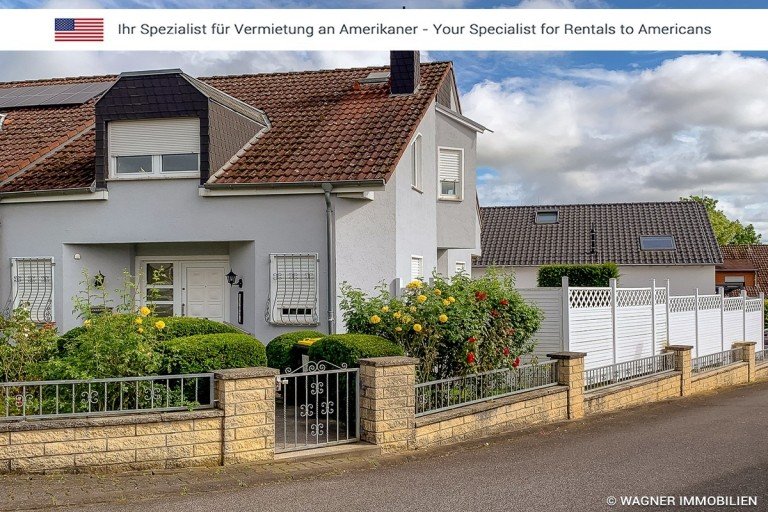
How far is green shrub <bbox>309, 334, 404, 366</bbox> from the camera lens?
988cm

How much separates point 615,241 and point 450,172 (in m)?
23.0

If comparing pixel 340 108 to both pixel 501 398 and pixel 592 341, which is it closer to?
pixel 592 341

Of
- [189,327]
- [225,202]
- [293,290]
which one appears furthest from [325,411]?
[225,202]

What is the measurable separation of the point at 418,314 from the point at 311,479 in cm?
332

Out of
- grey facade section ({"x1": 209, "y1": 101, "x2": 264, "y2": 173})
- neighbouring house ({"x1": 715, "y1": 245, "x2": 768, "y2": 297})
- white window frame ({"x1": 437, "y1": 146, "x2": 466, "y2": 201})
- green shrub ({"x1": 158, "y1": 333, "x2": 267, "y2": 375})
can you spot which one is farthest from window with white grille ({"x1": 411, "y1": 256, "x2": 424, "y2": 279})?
neighbouring house ({"x1": 715, "y1": 245, "x2": 768, "y2": 297})

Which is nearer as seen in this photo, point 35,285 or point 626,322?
point 626,322

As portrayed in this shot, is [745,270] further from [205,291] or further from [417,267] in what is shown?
[205,291]

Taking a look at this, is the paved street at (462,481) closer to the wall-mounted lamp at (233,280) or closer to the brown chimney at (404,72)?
the wall-mounted lamp at (233,280)

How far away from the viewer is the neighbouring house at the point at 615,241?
124ft

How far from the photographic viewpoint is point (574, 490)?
795cm

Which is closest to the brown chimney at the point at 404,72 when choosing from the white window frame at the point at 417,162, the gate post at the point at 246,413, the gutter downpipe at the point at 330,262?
the white window frame at the point at 417,162

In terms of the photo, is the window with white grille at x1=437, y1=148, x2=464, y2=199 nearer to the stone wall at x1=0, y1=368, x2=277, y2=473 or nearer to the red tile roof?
the stone wall at x1=0, y1=368, x2=277, y2=473

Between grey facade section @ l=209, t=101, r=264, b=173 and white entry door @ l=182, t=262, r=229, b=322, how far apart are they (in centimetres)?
228

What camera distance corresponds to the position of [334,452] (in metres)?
8.96
